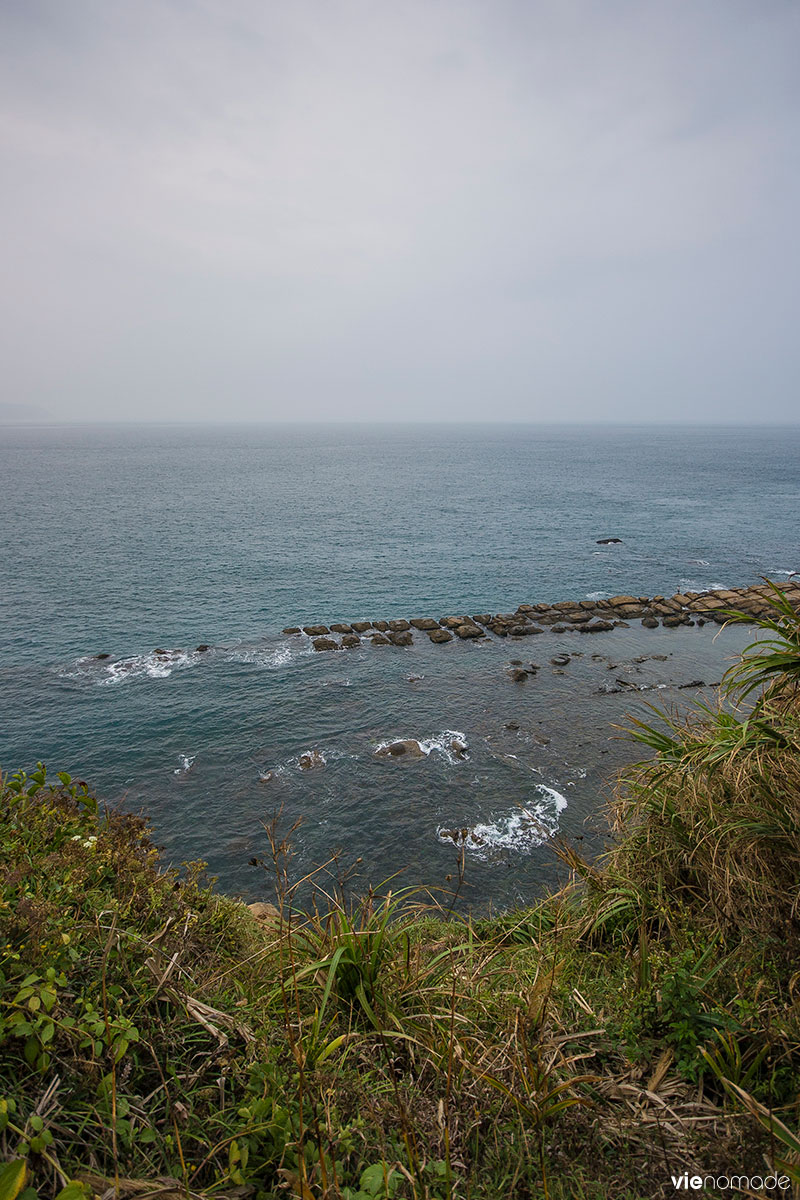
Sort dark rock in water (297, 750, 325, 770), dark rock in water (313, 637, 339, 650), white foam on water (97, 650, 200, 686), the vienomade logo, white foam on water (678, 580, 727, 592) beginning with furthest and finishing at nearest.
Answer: white foam on water (678, 580, 727, 592) < dark rock in water (313, 637, 339, 650) < white foam on water (97, 650, 200, 686) < dark rock in water (297, 750, 325, 770) < the vienomade logo

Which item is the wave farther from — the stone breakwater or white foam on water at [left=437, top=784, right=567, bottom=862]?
white foam on water at [left=437, top=784, right=567, bottom=862]

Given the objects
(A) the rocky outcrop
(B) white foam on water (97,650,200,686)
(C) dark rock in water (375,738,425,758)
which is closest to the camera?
(C) dark rock in water (375,738,425,758)

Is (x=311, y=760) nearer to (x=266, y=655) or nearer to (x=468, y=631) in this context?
(x=266, y=655)

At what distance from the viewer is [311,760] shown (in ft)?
81.7

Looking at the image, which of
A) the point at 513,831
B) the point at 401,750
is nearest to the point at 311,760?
the point at 401,750

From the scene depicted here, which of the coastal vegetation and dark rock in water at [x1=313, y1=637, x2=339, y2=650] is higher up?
the coastal vegetation

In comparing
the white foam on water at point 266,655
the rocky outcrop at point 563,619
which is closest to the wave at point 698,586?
the rocky outcrop at point 563,619

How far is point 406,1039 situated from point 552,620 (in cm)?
3788

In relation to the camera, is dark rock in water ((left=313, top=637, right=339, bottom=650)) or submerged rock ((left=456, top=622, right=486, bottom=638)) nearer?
dark rock in water ((left=313, top=637, right=339, bottom=650))

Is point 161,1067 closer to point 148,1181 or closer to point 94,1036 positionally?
point 94,1036

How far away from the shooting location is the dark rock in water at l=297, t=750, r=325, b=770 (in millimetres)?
24516

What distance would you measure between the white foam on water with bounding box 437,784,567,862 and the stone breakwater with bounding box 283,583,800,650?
16625 mm

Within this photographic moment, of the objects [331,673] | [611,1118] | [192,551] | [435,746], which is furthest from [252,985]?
[192,551]


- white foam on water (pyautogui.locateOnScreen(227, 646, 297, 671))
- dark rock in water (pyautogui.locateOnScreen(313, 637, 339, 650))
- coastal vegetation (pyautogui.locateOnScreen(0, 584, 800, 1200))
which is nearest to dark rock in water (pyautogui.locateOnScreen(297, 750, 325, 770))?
white foam on water (pyautogui.locateOnScreen(227, 646, 297, 671))
